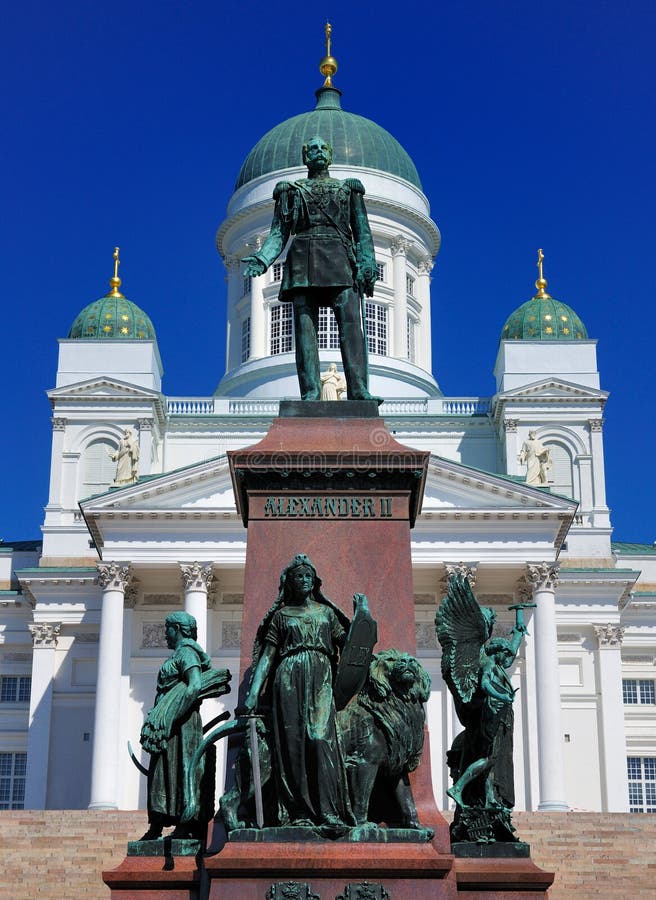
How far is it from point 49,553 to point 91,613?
10.9 ft

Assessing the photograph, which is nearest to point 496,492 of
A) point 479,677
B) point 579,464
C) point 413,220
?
point 579,464

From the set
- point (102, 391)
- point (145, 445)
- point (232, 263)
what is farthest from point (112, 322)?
point (232, 263)

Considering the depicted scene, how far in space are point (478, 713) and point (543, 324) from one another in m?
49.9

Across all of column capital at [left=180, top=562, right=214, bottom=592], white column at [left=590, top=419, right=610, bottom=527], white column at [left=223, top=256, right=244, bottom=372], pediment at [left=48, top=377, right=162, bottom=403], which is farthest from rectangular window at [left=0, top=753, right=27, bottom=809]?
white column at [left=590, top=419, right=610, bottom=527]

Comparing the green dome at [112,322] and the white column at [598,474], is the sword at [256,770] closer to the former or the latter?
the white column at [598,474]

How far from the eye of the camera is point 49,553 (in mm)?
55219

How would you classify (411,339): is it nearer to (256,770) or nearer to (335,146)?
(335,146)

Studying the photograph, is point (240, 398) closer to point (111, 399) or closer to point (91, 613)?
point (111, 399)

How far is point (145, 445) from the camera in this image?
56.7 metres

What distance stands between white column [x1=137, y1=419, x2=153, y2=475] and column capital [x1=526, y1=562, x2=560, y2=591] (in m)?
14.7

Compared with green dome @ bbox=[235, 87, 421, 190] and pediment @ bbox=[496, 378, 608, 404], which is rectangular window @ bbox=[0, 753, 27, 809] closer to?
pediment @ bbox=[496, 378, 608, 404]

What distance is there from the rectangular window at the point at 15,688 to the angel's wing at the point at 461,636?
45.7 m

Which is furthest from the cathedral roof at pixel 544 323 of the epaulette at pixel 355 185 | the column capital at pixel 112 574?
the epaulette at pixel 355 185

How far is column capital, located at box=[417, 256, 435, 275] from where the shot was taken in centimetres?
6881
